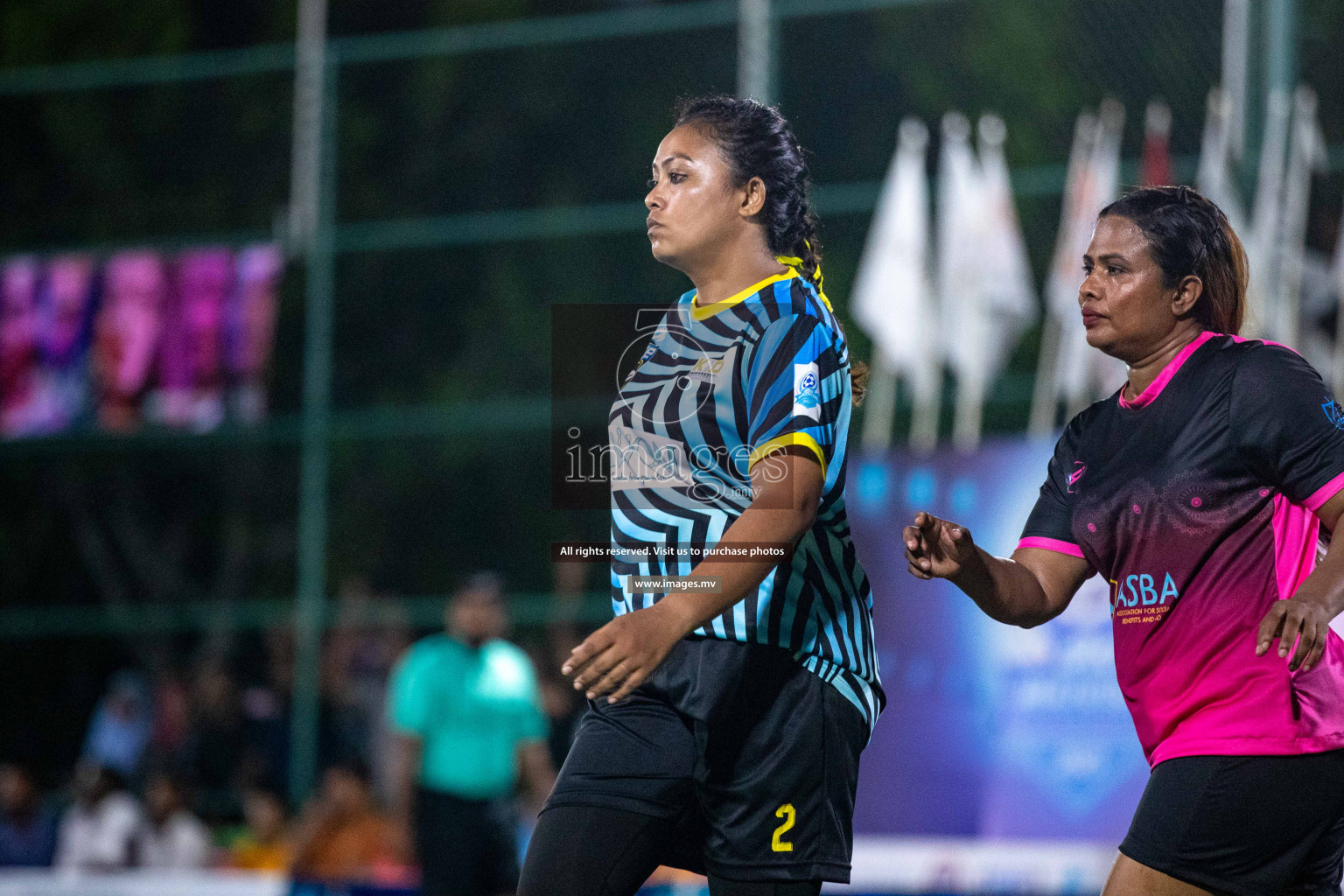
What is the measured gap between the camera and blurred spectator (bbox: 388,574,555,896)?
7789 millimetres

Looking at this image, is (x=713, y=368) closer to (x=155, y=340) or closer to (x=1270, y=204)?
(x=1270, y=204)

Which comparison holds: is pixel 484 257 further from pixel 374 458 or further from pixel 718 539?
pixel 718 539

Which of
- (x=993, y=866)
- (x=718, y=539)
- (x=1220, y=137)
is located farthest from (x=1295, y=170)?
(x=718, y=539)

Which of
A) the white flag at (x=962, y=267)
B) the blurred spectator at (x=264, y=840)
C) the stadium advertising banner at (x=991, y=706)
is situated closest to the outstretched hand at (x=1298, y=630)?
the stadium advertising banner at (x=991, y=706)

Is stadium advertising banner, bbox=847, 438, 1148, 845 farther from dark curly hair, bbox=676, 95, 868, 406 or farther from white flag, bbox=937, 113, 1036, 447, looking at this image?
dark curly hair, bbox=676, 95, 868, 406

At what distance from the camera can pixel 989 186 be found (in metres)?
10.7

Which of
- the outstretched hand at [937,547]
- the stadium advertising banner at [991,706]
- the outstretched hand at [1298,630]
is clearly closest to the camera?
the outstretched hand at [1298,630]

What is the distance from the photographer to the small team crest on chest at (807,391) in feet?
10.5

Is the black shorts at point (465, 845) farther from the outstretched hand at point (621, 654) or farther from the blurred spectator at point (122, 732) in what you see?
the blurred spectator at point (122, 732)

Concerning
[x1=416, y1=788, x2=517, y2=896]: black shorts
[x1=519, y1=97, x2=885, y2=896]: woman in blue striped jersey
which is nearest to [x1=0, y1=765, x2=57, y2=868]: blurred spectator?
[x1=416, y1=788, x2=517, y2=896]: black shorts

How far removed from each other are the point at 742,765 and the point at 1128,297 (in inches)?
47.5

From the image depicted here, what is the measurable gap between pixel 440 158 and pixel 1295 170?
1540 centimetres

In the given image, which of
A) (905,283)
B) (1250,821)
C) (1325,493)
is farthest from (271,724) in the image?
(1325,493)

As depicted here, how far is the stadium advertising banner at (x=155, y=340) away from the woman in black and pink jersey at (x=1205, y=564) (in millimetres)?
8906
